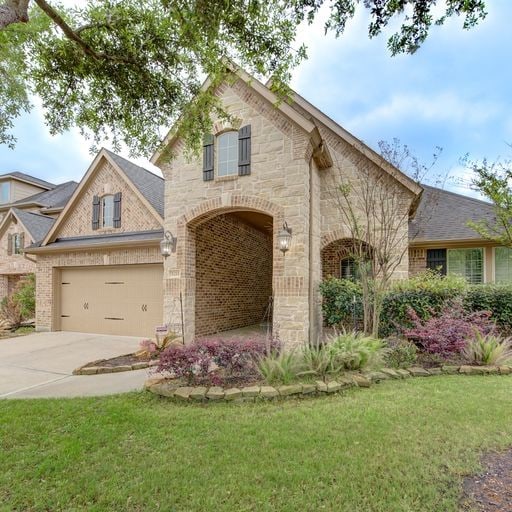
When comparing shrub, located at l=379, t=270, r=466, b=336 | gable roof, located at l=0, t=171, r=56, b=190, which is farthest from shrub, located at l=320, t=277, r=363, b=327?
gable roof, located at l=0, t=171, r=56, b=190

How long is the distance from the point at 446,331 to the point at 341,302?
251 cm

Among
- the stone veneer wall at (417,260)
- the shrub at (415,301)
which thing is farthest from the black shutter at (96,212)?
the stone veneer wall at (417,260)

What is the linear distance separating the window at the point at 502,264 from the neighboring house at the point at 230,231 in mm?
483

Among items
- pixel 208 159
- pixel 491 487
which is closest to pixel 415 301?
pixel 491 487

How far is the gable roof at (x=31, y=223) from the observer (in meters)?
15.5

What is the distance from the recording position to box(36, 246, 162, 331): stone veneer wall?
1143 cm

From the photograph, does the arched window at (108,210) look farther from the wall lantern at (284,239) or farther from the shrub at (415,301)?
the shrub at (415,301)

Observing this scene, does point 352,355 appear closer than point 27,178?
Yes

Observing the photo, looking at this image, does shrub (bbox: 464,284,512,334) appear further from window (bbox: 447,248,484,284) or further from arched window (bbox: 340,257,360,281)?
arched window (bbox: 340,257,360,281)

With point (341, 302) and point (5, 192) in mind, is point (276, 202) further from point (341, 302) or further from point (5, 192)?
point (5, 192)

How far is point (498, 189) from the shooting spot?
29.2 feet

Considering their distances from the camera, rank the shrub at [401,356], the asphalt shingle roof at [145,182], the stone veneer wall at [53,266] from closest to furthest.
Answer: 1. the shrub at [401,356]
2. the stone veneer wall at [53,266]
3. the asphalt shingle roof at [145,182]

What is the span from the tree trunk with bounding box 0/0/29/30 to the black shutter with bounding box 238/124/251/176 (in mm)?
5062

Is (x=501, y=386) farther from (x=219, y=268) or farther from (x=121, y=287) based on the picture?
(x=121, y=287)
